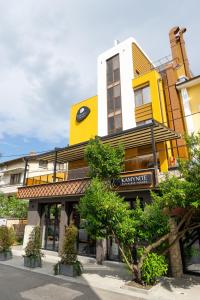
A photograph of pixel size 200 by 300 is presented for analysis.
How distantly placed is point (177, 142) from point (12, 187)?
82.1 feet

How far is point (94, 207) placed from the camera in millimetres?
8930

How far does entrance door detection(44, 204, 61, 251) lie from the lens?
1683cm

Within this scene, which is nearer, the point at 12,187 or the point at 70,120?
the point at 70,120

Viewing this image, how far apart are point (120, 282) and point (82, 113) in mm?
15966

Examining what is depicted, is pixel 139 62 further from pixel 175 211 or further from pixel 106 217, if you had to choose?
pixel 106 217

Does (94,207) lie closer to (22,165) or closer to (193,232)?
(193,232)

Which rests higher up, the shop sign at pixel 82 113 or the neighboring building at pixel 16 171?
the shop sign at pixel 82 113

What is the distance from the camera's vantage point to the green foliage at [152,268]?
8336 millimetres

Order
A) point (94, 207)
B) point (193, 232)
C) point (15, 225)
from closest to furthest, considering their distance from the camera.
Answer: point (94, 207) → point (193, 232) → point (15, 225)

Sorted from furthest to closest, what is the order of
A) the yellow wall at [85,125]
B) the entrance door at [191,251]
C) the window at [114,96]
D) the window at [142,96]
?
the yellow wall at [85,125] → the window at [114,96] → the window at [142,96] → the entrance door at [191,251]

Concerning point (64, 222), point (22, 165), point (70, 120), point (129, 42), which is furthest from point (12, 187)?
point (129, 42)

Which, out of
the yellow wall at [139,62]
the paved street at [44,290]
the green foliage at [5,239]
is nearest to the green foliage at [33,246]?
the paved street at [44,290]

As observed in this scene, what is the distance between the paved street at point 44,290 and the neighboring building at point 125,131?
4.72 meters

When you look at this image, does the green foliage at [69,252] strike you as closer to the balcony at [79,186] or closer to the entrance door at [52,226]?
the balcony at [79,186]
